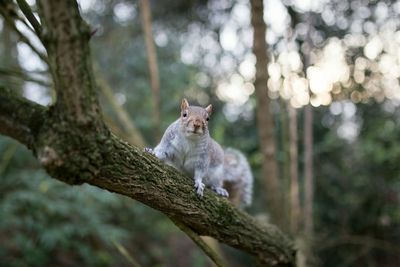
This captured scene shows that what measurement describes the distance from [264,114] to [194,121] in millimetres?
1665

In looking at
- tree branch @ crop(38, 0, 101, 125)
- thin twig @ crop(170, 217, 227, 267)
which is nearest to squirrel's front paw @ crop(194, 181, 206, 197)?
thin twig @ crop(170, 217, 227, 267)

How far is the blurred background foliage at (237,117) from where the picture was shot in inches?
176

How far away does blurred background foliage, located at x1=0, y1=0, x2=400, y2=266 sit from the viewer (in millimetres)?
4473

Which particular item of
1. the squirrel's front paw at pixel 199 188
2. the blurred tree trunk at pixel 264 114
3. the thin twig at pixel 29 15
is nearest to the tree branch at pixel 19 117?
the thin twig at pixel 29 15

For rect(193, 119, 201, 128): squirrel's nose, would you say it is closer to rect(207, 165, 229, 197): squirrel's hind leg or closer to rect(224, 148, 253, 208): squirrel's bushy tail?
rect(207, 165, 229, 197): squirrel's hind leg

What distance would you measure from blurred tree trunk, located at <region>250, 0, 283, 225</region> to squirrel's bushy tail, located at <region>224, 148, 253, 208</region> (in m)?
0.63

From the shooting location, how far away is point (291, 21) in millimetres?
4836

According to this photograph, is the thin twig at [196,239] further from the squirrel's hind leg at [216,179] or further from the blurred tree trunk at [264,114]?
the blurred tree trunk at [264,114]

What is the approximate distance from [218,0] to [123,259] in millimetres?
3374

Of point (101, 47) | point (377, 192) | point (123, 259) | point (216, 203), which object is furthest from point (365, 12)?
point (123, 259)

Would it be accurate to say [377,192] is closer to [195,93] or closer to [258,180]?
[258,180]

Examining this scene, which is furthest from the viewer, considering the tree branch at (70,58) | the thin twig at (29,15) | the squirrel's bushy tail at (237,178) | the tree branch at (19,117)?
the squirrel's bushy tail at (237,178)

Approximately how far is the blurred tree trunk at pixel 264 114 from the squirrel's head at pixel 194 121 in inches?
59.5

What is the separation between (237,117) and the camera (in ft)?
20.1
